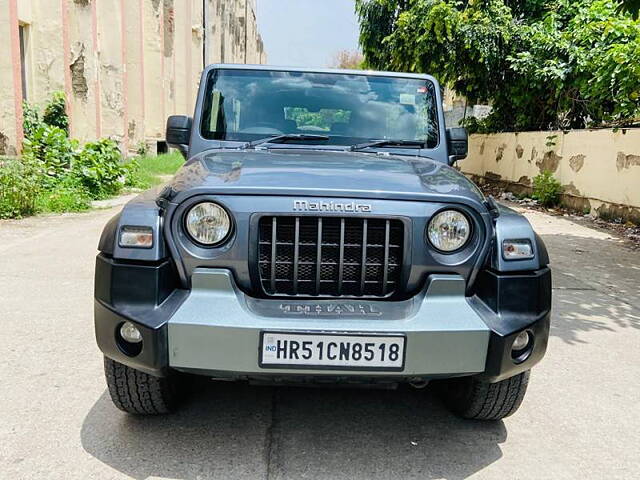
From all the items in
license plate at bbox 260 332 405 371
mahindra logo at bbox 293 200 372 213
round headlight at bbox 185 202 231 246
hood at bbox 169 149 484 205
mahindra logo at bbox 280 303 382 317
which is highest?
hood at bbox 169 149 484 205

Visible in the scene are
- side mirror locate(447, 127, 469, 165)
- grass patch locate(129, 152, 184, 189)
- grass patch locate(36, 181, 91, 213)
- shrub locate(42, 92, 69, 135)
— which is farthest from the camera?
grass patch locate(129, 152, 184, 189)

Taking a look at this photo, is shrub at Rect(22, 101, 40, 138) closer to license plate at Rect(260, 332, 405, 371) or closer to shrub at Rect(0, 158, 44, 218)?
shrub at Rect(0, 158, 44, 218)

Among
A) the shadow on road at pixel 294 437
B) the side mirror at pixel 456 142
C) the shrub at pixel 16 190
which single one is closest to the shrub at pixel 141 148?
the shrub at pixel 16 190

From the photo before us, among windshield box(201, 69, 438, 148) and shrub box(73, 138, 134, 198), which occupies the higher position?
windshield box(201, 69, 438, 148)

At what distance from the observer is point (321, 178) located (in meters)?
2.58

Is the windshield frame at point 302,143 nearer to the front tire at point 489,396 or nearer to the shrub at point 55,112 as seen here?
the front tire at point 489,396

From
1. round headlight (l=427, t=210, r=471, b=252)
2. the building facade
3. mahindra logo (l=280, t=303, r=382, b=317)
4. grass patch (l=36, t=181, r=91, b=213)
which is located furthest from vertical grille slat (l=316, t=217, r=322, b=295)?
the building facade

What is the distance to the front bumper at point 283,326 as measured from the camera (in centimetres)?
228

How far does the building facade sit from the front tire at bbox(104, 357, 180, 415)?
372 inches

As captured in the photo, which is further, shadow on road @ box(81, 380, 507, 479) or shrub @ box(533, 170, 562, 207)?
shrub @ box(533, 170, 562, 207)

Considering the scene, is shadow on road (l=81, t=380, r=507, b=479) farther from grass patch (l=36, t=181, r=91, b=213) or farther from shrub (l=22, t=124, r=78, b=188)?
shrub (l=22, t=124, r=78, b=188)

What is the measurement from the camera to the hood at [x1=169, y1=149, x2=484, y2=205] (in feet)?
8.11

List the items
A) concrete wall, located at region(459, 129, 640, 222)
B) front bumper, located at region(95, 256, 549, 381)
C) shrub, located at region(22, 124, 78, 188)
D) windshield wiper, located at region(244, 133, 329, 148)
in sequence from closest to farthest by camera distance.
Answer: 1. front bumper, located at region(95, 256, 549, 381)
2. windshield wiper, located at region(244, 133, 329, 148)
3. concrete wall, located at region(459, 129, 640, 222)
4. shrub, located at region(22, 124, 78, 188)

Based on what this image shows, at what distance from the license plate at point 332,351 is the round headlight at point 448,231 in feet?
1.49
